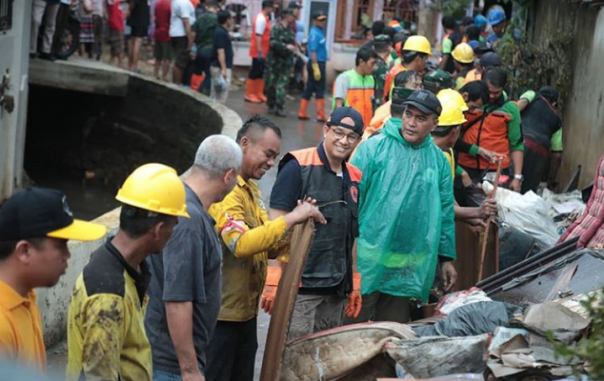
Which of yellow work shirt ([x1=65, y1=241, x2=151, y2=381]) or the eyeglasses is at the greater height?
the eyeglasses

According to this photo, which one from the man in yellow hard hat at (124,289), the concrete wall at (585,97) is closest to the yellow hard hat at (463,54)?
the concrete wall at (585,97)

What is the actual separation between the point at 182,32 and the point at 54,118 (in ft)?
10.3

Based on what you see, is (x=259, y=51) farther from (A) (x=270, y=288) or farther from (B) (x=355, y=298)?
(A) (x=270, y=288)

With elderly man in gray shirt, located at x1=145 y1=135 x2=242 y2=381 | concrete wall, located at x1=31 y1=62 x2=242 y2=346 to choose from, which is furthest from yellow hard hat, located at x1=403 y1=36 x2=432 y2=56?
elderly man in gray shirt, located at x1=145 y1=135 x2=242 y2=381

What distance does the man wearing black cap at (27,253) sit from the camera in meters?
3.64

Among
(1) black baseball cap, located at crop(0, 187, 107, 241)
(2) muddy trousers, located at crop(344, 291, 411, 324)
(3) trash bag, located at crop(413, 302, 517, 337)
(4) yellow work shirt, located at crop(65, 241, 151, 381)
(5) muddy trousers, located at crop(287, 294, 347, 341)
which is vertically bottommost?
(2) muddy trousers, located at crop(344, 291, 411, 324)

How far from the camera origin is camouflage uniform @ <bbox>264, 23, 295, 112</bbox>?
19.5m

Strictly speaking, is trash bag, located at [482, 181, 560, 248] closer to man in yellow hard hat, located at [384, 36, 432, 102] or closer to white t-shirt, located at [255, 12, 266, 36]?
man in yellow hard hat, located at [384, 36, 432, 102]

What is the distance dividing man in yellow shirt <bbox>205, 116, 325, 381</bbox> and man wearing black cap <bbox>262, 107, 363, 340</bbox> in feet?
1.55

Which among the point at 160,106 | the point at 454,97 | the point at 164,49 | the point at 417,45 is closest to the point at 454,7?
the point at 164,49

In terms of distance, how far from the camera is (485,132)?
9.78 m

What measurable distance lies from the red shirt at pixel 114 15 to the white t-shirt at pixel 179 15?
1.58 metres

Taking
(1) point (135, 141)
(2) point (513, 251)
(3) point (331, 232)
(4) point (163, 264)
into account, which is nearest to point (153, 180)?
(4) point (163, 264)

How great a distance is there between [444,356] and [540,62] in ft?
29.9
